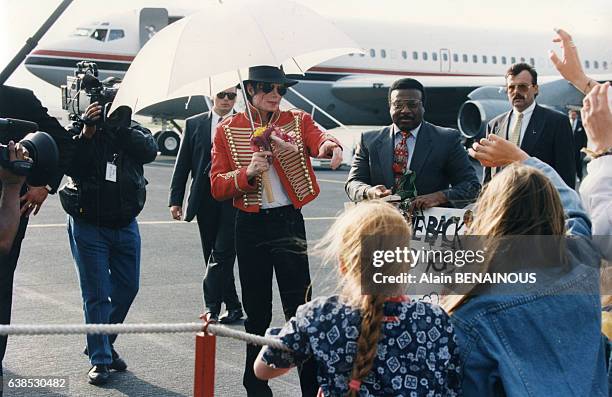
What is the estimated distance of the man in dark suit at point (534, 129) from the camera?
5.68 m

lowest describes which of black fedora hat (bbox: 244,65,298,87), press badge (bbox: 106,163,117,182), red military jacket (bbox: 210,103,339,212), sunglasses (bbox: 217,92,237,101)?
press badge (bbox: 106,163,117,182)

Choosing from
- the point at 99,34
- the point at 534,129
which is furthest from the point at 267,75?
the point at 99,34

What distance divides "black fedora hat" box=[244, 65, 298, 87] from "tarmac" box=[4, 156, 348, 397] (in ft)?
3.75

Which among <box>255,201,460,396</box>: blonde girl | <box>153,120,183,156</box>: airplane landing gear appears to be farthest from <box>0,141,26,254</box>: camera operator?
<box>153,120,183,156</box>: airplane landing gear

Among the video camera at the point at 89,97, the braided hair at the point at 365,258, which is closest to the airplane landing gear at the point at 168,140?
the video camera at the point at 89,97

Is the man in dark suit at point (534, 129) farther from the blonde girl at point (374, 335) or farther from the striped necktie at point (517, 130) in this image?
the blonde girl at point (374, 335)

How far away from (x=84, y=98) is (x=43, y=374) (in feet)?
5.65

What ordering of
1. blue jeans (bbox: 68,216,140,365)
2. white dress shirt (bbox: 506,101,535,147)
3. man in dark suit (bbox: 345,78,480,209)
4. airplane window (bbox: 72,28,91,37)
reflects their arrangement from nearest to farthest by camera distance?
man in dark suit (bbox: 345,78,480,209)
blue jeans (bbox: 68,216,140,365)
white dress shirt (bbox: 506,101,535,147)
airplane window (bbox: 72,28,91,37)

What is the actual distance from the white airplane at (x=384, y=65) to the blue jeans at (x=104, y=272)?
1220cm

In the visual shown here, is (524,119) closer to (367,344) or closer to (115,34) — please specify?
(367,344)

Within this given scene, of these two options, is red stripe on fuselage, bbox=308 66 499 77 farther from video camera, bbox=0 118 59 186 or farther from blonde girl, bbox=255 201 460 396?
blonde girl, bbox=255 201 460 396

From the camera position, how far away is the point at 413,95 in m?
5.04

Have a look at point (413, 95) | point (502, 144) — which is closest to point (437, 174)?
point (413, 95)

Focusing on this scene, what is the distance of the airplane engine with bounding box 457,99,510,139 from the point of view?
664 inches
